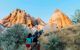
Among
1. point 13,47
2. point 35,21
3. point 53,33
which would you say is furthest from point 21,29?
point 35,21

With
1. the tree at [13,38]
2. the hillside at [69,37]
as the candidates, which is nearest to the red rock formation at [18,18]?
the tree at [13,38]

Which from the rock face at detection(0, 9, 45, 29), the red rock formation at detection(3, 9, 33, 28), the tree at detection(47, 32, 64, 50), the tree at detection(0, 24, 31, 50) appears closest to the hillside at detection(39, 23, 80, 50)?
the tree at detection(47, 32, 64, 50)

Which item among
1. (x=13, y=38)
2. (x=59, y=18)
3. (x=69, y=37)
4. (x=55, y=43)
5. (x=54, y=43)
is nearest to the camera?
(x=69, y=37)

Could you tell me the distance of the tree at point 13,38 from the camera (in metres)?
35.6

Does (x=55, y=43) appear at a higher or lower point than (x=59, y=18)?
lower

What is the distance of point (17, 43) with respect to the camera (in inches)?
1437

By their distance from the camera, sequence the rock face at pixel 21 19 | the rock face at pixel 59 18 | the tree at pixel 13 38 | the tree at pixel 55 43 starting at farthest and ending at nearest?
the rock face at pixel 21 19, the rock face at pixel 59 18, the tree at pixel 13 38, the tree at pixel 55 43

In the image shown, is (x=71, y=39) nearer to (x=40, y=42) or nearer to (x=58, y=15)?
(x=40, y=42)

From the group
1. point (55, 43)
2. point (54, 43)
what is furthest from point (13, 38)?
point (55, 43)

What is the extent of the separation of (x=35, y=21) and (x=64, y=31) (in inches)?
2067

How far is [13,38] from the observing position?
36.5 m

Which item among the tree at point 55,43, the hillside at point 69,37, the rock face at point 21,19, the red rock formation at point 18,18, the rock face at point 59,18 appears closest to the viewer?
the hillside at point 69,37

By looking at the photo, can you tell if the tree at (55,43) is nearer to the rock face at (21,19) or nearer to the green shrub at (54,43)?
the green shrub at (54,43)

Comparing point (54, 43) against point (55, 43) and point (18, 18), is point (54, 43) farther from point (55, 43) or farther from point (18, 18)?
point (18, 18)
